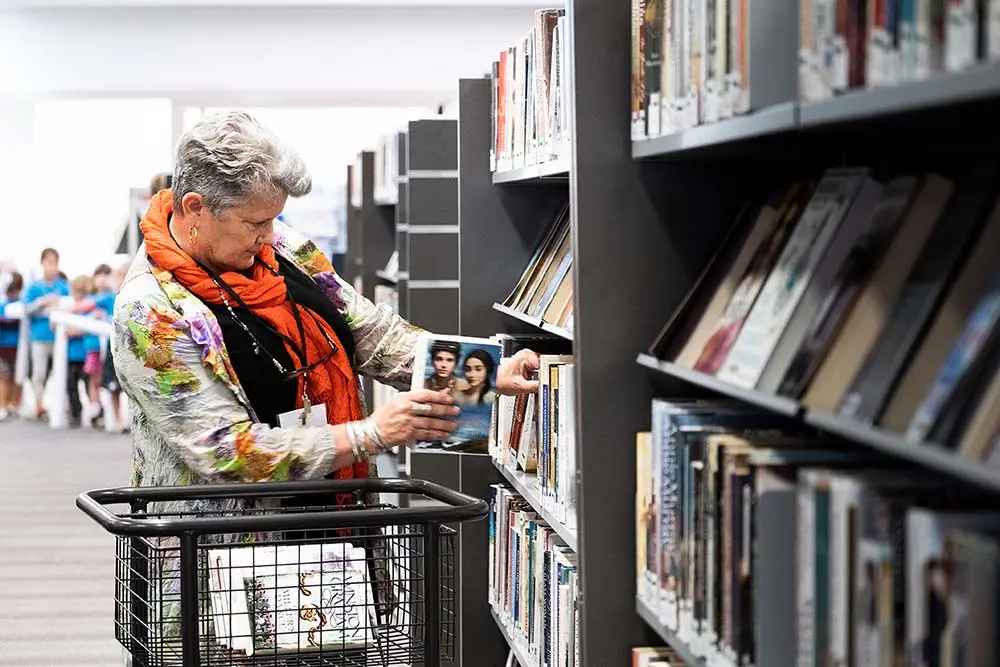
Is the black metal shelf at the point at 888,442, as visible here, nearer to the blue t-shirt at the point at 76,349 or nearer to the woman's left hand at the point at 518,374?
the woman's left hand at the point at 518,374

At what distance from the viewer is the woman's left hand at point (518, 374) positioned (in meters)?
3.10

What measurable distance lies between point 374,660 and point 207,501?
569 millimetres

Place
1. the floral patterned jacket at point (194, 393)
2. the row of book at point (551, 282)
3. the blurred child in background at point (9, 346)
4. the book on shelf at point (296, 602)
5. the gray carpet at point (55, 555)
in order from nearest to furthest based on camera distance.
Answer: the book on shelf at point (296, 602) < the floral patterned jacket at point (194, 393) < the row of book at point (551, 282) < the gray carpet at point (55, 555) < the blurred child in background at point (9, 346)

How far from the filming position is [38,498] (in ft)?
25.9

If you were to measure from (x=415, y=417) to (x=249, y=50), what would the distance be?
32.3 ft

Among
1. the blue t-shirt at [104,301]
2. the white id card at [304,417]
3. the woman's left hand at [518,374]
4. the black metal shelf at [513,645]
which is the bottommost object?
the black metal shelf at [513,645]

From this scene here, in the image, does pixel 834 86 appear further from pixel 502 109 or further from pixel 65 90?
pixel 65 90

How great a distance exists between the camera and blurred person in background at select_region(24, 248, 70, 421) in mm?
10945

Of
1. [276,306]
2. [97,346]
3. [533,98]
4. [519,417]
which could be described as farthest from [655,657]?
[97,346]

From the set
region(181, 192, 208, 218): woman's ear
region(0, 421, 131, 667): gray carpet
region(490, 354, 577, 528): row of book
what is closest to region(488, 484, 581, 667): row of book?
region(490, 354, 577, 528): row of book

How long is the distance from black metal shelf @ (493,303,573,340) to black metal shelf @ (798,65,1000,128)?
111cm

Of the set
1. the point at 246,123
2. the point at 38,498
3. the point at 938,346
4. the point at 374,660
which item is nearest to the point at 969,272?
the point at 938,346

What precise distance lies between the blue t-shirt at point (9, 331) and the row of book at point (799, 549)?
10140 millimetres

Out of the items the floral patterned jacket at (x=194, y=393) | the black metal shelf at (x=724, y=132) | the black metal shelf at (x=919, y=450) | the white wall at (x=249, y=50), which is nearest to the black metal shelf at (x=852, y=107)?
the black metal shelf at (x=724, y=132)
